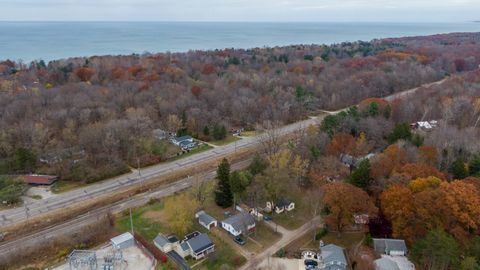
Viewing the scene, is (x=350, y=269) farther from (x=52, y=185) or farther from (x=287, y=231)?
(x=52, y=185)

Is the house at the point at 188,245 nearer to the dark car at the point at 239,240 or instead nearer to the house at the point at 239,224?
the dark car at the point at 239,240

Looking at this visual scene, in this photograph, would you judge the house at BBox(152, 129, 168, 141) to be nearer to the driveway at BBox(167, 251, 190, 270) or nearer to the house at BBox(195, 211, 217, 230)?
the house at BBox(195, 211, 217, 230)

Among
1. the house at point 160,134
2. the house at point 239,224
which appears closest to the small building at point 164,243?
the house at point 239,224

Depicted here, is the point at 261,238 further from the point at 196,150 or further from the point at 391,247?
the point at 196,150

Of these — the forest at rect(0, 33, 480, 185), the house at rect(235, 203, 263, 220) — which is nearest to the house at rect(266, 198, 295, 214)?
the house at rect(235, 203, 263, 220)

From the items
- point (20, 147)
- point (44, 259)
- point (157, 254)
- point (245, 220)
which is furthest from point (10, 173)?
point (245, 220)
